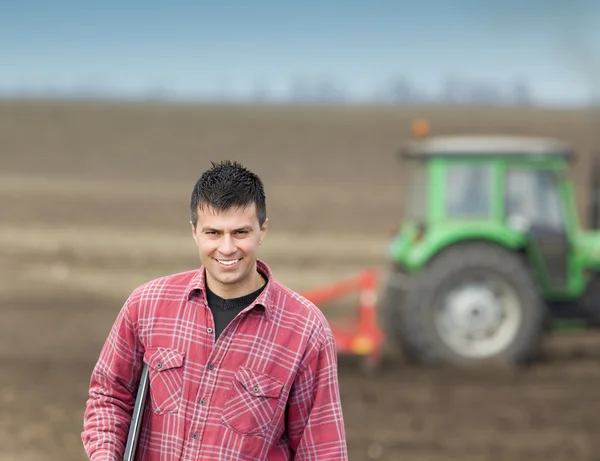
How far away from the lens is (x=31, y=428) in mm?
6184

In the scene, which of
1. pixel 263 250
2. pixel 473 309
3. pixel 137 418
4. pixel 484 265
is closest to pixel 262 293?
pixel 137 418

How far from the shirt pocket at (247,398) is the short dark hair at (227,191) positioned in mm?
291

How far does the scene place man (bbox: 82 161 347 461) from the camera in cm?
195

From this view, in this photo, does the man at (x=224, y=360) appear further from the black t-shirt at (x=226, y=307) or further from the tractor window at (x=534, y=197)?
the tractor window at (x=534, y=197)

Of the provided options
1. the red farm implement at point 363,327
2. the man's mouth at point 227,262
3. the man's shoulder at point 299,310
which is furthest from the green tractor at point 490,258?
the man's mouth at point 227,262

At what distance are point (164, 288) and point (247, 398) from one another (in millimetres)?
272

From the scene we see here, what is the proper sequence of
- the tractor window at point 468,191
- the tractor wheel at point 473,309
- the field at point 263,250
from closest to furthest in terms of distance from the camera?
the field at point 263,250 < the tractor wheel at point 473,309 < the tractor window at point 468,191

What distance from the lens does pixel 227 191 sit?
194 cm

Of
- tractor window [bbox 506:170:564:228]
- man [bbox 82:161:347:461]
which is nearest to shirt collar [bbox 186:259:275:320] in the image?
man [bbox 82:161:347:461]

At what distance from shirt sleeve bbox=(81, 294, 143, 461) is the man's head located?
21 centimetres

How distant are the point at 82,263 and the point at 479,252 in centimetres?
830

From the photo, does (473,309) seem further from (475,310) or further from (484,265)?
(484,265)

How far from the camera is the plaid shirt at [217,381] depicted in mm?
1953

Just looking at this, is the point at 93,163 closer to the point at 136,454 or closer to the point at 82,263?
the point at 82,263
